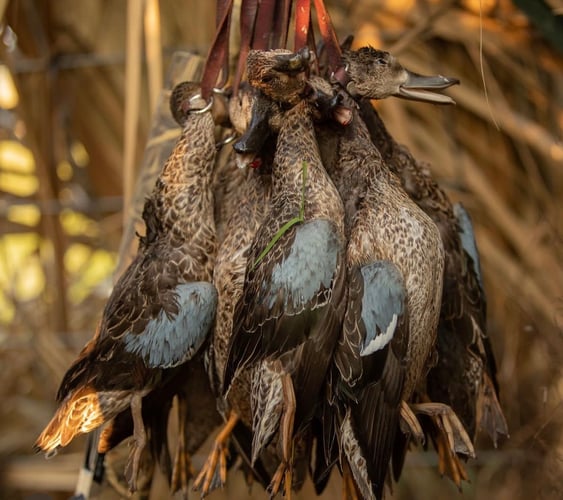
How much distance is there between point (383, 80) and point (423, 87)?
0.14 feet

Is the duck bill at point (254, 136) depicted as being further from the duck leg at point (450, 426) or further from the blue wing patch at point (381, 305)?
the duck leg at point (450, 426)

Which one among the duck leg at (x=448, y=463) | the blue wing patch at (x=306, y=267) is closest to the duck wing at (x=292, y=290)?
the blue wing patch at (x=306, y=267)

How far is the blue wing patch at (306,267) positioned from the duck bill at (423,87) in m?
0.21

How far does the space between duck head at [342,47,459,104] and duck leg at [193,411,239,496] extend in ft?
1.16

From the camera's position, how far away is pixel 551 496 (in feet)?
3.85

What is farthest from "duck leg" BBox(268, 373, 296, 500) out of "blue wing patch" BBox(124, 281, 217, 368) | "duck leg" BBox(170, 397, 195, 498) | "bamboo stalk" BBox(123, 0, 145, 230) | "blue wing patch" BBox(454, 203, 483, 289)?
"bamboo stalk" BBox(123, 0, 145, 230)

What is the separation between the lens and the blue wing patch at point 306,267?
68cm

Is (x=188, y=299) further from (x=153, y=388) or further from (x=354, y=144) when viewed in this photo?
(x=354, y=144)

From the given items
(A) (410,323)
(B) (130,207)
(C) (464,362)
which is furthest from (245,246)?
(B) (130,207)

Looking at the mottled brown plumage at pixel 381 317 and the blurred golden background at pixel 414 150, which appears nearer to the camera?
the mottled brown plumage at pixel 381 317

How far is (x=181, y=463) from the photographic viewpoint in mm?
941

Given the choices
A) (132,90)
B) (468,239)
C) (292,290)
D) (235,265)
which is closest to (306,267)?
(292,290)

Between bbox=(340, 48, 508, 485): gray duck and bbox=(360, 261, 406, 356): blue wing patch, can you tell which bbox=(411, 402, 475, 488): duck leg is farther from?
bbox=(360, 261, 406, 356): blue wing patch

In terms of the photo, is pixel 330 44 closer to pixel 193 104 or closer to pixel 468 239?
pixel 193 104
